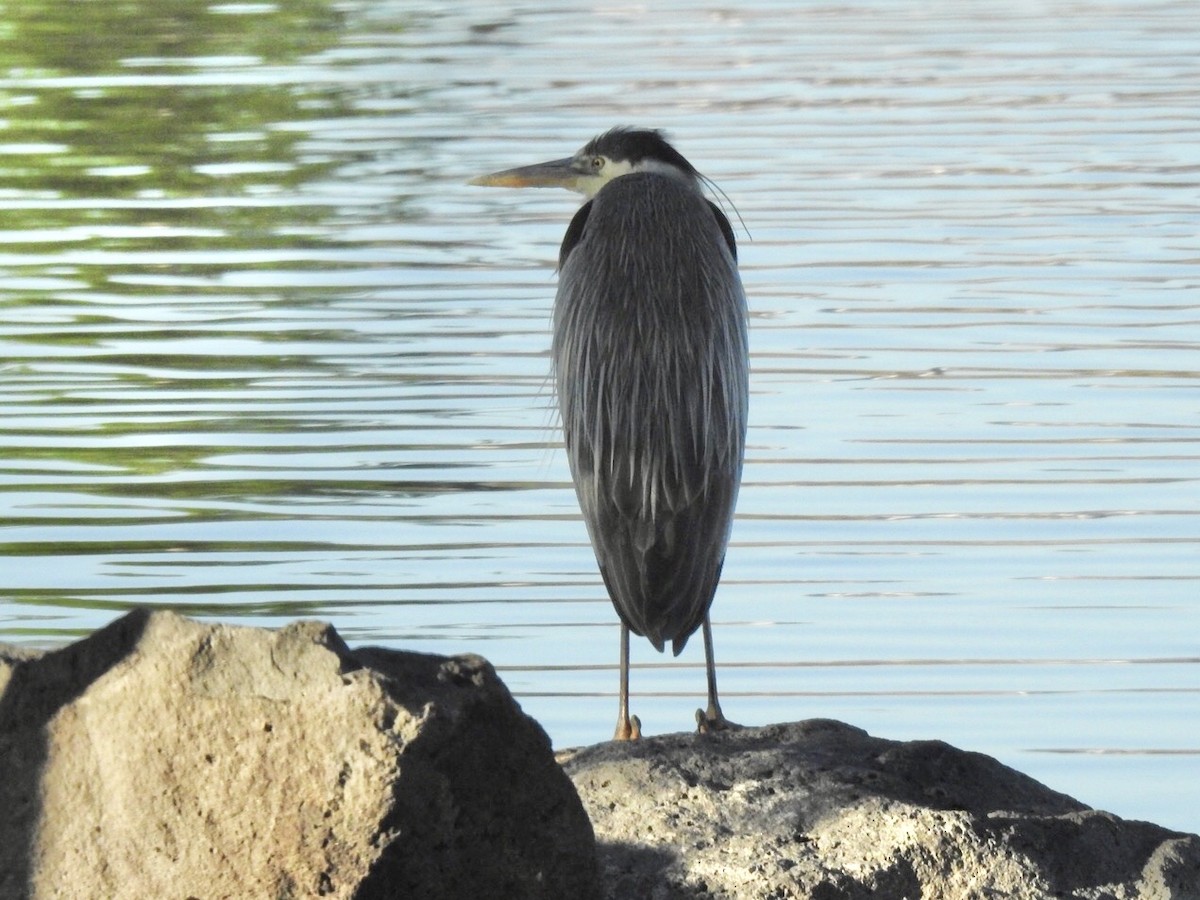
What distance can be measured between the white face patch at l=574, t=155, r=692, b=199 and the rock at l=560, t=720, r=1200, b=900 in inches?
78.0

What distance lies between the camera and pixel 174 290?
38.0 feet

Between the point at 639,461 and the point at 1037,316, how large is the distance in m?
5.55

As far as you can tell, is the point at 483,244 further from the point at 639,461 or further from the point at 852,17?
the point at 852,17

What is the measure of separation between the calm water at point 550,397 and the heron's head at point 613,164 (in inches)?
29.7

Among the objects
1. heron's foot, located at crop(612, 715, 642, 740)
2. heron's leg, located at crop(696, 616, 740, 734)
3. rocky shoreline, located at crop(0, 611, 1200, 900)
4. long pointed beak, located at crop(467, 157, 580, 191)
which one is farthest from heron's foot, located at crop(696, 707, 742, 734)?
long pointed beak, located at crop(467, 157, 580, 191)

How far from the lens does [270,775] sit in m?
3.77

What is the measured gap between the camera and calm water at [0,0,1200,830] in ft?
22.6

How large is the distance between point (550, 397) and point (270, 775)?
3.61m

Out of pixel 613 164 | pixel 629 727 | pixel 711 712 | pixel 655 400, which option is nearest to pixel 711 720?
pixel 711 712

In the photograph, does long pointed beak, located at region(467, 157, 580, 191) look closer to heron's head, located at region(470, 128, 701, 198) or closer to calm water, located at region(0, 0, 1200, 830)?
heron's head, located at region(470, 128, 701, 198)

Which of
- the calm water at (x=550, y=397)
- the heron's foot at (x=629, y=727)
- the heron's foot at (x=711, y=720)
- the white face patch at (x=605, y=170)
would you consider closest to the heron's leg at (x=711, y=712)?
the heron's foot at (x=711, y=720)

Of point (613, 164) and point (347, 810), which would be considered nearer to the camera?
point (347, 810)

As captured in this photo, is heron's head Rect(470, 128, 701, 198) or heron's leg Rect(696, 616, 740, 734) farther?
heron's head Rect(470, 128, 701, 198)

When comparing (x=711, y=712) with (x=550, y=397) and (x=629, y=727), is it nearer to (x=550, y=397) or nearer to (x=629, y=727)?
(x=629, y=727)
